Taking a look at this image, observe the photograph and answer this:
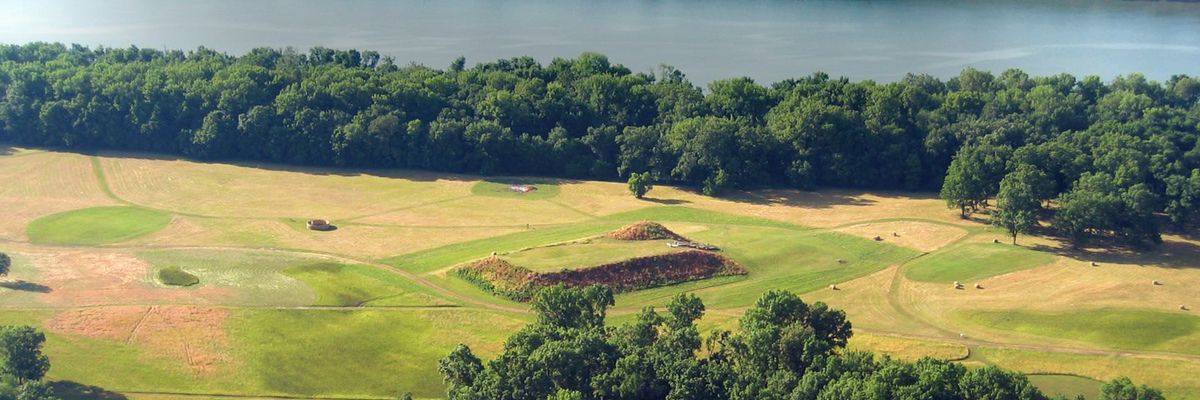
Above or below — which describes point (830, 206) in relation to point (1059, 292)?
above

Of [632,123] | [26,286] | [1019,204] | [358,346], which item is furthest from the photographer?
Result: [632,123]

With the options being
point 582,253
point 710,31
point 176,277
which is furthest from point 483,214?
point 710,31

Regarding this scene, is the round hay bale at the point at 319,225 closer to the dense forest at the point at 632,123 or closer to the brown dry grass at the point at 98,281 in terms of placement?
the brown dry grass at the point at 98,281

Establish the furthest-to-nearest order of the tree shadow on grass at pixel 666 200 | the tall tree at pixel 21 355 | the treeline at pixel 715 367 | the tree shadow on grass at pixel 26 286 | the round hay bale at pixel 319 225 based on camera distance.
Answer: the tree shadow on grass at pixel 666 200
the round hay bale at pixel 319 225
the tree shadow on grass at pixel 26 286
the tall tree at pixel 21 355
the treeline at pixel 715 367

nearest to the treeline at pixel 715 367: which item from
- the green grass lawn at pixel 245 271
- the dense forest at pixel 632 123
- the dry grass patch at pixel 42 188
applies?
the green grass lawn at pixel 245 271

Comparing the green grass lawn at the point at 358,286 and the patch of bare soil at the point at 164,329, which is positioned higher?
the green grass lawn at the point at 358,286

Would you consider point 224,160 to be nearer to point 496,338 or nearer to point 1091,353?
point 496,338

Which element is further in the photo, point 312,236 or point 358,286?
point 312,236

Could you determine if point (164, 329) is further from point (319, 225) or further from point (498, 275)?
point (319, 225)
